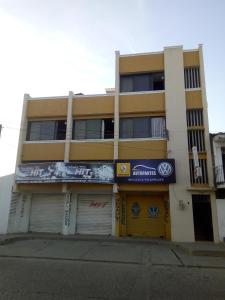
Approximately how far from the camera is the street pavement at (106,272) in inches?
260

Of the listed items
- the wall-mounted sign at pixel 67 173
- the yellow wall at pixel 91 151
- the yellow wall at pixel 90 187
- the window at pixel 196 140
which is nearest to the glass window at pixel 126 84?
the yellow wall at pixel 91 151

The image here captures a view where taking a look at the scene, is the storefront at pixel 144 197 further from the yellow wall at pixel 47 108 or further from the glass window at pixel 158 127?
the yellow wall at pixel 47 108

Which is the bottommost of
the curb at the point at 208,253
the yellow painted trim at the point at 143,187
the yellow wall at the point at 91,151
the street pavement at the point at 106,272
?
the street pavement at the point at 106,272

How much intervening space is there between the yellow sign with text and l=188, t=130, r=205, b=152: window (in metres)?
4.25

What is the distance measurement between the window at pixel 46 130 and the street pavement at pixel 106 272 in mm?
7991

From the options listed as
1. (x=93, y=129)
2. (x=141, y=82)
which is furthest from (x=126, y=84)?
(x=93, y=129)

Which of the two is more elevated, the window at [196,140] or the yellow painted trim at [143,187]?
the window at [196,140]

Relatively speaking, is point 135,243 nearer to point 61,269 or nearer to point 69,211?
point 69,211

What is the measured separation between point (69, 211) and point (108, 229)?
2.97 metres

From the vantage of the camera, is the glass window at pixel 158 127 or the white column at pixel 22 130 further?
the white column at pixel 22 130

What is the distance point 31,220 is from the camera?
19.2 meters

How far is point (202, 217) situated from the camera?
16.2 meters

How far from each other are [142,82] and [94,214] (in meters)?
10.2

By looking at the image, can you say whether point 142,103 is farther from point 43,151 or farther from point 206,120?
point 43,151
